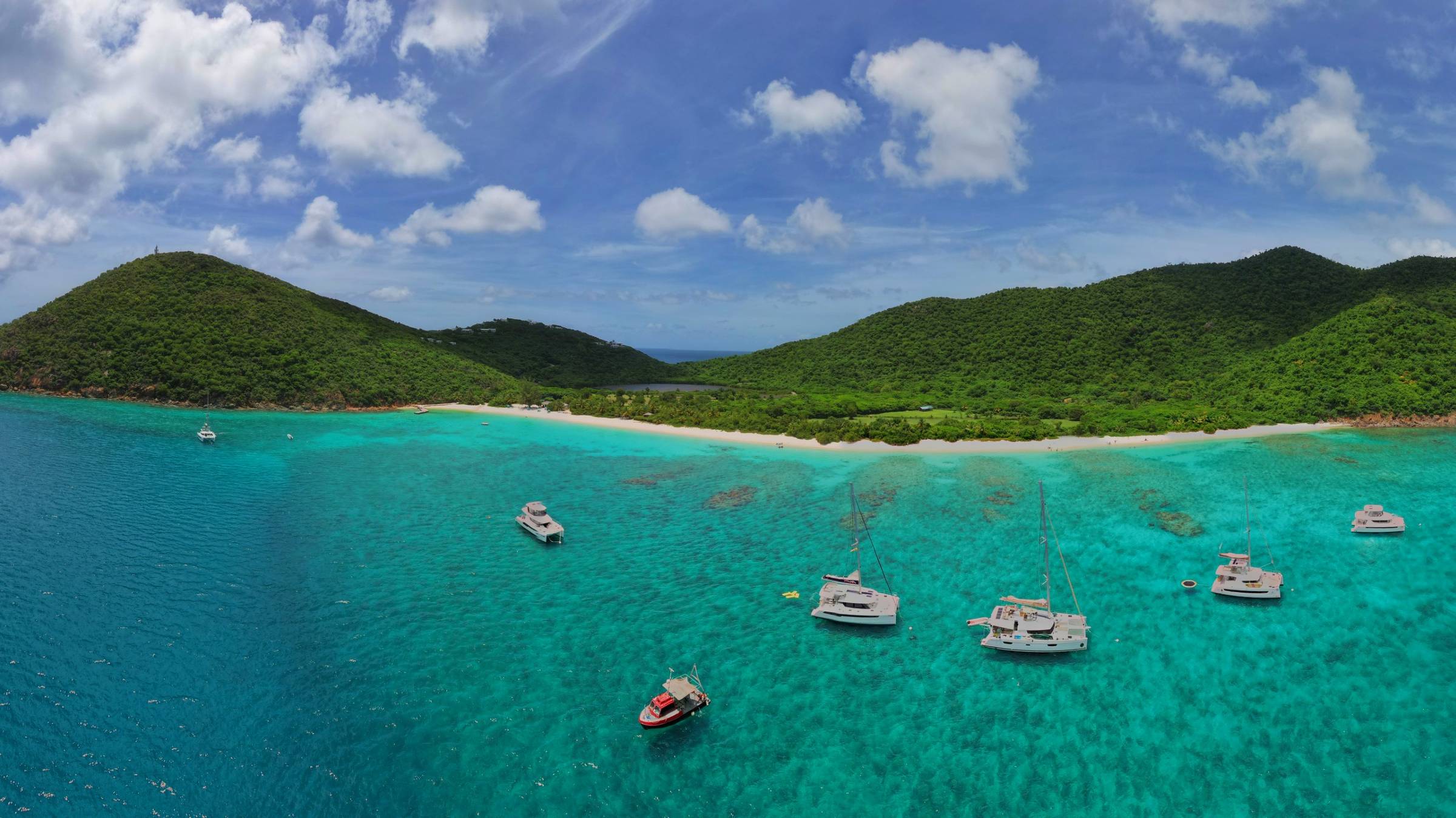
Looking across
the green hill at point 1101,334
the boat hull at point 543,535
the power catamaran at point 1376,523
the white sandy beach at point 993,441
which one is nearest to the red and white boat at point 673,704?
the boat hull at point 543,535

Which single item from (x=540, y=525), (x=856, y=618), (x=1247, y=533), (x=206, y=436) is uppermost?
(x=206, y=436)

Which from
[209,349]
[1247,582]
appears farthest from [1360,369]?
[209,349]

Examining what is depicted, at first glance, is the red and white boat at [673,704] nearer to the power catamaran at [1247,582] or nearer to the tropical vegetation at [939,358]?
the power catamaran at [1247,582]

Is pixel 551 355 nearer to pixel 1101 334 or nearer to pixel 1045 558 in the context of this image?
pixel 1101 334

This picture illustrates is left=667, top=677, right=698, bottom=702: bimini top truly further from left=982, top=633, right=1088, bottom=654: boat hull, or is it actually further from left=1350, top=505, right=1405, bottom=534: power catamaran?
left=1350, top=505, right=1405, bottom=534: power catamaran

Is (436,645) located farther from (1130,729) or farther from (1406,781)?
(1406,781)

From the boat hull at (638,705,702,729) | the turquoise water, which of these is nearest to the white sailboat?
the turquoise water

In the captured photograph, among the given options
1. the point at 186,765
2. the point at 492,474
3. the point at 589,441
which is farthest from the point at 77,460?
the point at 186,765
